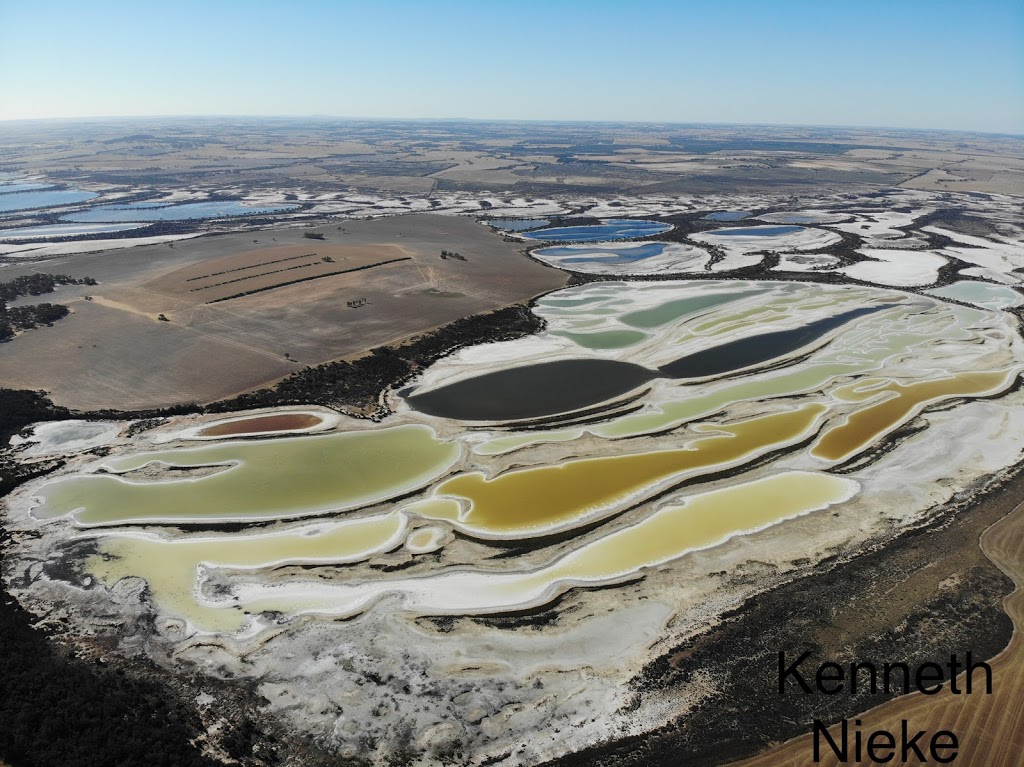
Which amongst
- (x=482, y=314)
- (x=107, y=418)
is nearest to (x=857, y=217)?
(x=482, y=314)

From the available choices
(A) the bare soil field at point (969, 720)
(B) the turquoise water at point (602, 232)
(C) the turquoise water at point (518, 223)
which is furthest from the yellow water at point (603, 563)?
(C) the turquoise water at point (518, 223)

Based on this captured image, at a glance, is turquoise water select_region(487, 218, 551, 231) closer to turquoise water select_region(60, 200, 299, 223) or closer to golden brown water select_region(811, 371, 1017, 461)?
turquoise water select_region(60, 200, 299, 223)

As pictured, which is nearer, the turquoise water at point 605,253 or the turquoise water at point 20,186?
the turquoise water at point 605,253

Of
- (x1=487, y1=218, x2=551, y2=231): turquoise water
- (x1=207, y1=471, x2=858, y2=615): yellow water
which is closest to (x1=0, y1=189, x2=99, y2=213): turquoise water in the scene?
(x1=487, y1=218, x2=551, y2=231): turquoise water

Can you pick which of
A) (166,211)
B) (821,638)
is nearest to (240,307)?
(821,638)

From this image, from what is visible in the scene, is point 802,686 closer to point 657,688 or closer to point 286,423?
point 657,688

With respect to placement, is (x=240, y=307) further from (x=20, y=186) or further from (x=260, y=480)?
(x=20, y=186)

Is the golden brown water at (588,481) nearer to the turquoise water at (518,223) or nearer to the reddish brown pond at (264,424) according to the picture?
the reddish brown pond at (264,424)
